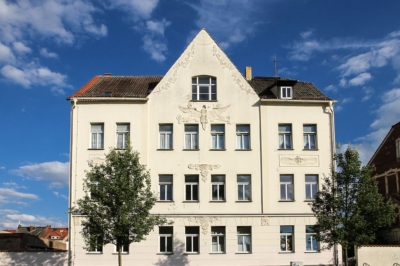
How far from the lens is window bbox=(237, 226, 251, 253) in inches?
1335

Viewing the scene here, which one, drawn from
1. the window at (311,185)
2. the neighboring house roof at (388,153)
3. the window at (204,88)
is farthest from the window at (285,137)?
the neighboring house roof at (388,153)

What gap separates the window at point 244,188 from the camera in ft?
114

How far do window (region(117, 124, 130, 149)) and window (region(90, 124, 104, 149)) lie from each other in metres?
1.13

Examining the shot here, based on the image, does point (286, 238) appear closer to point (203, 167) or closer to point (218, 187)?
point (218, 187)

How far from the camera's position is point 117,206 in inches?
1117

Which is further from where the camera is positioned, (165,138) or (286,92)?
(286,92)

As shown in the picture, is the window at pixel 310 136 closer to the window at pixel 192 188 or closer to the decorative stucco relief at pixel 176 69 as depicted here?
the window at pixel 192 188

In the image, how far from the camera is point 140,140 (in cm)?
3503

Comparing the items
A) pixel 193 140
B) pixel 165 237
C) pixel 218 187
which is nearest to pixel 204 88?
pixel 193 140

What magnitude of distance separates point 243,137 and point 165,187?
21.3 feet

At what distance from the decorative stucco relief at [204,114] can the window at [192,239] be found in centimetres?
708

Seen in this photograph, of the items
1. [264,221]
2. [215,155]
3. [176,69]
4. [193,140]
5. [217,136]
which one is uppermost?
[176,69]

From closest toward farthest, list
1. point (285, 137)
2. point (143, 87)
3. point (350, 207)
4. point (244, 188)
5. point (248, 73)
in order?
point (350, 207)
point (244, 188)
point (285, 137)
point (143, 87)
point (248, 73)

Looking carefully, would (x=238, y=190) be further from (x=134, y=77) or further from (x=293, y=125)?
(x=134, y=77)
